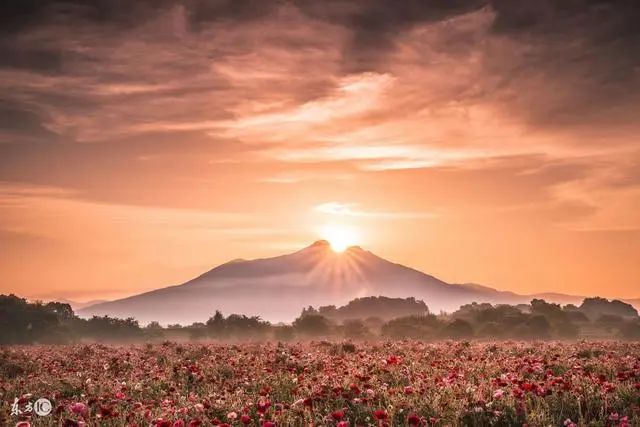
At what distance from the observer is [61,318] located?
76438mm

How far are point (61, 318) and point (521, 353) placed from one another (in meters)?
68.5

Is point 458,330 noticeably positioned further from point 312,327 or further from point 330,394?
point 330,394

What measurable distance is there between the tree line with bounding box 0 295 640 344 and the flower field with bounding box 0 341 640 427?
165 feet

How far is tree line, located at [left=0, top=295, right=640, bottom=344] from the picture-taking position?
70688 mm

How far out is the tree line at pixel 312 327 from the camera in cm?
7069

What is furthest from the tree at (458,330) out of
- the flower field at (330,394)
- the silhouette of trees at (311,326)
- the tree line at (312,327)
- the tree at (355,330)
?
the flower field at (330,394)

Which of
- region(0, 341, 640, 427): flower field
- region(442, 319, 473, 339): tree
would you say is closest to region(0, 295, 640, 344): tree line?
region(442, 319, 473, 339): tree

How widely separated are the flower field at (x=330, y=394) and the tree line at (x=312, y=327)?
50244 mm

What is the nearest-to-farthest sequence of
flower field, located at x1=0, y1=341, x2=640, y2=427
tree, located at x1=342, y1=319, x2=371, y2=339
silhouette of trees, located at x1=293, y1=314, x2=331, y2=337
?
1. flower field, located at x1=0, y1=341, x2=640, y2=427
2. tree, located at x1=342, y1=319, x2=371, y2=339
3. silhouette of trees, located at x1=293, y1=314, x2=331, y2=337

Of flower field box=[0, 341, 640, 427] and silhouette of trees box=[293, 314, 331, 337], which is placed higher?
silhouette of trees box=[293, 314, 331, 337]

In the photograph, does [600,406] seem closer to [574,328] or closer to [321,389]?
[321,389]

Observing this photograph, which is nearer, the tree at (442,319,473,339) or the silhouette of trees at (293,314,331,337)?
the tree at (442,319,473,339)

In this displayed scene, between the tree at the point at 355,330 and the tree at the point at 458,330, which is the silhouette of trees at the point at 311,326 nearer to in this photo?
the tree at the point at 355,330

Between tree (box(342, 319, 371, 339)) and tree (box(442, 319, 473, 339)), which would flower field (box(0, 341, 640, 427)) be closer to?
tree (box(442, 319, 473, 339))
